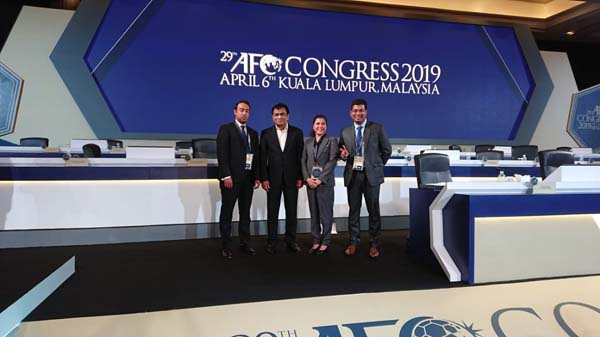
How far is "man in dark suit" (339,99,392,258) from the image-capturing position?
3.65 m

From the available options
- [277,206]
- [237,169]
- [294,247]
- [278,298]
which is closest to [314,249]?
[294,247]

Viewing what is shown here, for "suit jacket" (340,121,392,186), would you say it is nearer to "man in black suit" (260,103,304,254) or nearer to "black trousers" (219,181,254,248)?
"man in black suit" (260,103,304,254)

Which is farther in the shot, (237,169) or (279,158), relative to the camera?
(279,158)

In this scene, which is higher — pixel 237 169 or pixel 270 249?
pixel 237 169

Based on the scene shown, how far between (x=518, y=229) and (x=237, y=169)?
8.04 feet

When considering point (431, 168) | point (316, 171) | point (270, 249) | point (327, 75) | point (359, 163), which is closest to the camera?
point (359, 163)

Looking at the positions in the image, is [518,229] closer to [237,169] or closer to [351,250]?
[351,250]

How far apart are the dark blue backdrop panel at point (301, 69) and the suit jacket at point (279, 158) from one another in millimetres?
3768

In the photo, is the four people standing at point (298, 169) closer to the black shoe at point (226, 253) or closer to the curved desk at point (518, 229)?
the black shoe at point (226, 253)

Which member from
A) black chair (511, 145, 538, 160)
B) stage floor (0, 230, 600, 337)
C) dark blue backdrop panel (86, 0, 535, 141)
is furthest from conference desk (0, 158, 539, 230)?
black chair (511, 145, 538, 160)

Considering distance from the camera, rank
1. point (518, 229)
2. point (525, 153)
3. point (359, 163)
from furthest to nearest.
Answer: point (525, 153), point (359, 163), point (518, 229)

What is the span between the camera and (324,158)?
148 inches

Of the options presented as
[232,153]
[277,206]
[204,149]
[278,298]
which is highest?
[204,149]

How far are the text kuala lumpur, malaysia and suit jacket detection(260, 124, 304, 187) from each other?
154 inches
